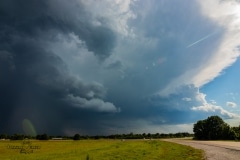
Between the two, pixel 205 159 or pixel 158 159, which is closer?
pixel 205 159

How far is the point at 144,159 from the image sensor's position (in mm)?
36594

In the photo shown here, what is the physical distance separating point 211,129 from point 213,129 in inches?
44.6

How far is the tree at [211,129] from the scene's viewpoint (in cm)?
16125

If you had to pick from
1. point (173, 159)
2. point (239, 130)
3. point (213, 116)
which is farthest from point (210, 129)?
point (173, 159)

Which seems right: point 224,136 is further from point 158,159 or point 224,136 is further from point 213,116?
point 158,159

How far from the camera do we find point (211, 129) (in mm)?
170250

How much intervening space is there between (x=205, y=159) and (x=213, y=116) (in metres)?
153

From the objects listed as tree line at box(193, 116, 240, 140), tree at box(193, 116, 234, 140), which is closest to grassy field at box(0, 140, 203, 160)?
tree line at box(193, 116, 240, 140)

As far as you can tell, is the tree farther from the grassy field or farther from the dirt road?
the dirt road

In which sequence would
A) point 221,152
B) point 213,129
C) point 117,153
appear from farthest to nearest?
point 213,129 < point 117,153 < point 221,152

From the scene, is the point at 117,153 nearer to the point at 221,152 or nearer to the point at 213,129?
the point at 221,152

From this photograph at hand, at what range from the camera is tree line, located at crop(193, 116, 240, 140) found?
15465 centimetres

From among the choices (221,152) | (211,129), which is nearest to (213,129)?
(211,129)

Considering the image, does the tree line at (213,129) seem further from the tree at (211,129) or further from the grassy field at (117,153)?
the grassy field at (117,153)
